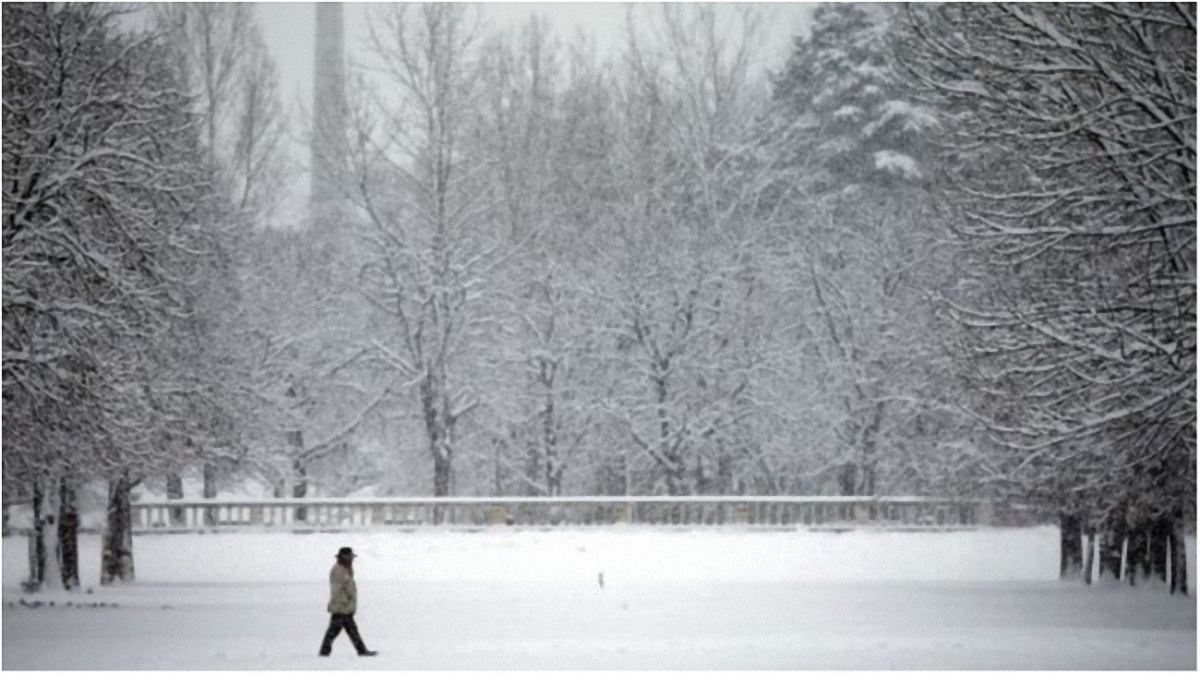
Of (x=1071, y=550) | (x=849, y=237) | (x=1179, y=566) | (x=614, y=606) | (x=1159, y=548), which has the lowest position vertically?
(x=614, y=606)

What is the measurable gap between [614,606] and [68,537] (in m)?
10.3

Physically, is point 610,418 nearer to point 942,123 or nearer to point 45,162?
point 942,123

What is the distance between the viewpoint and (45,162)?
18062 millimetres

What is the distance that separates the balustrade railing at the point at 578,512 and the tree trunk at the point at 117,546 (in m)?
3.86

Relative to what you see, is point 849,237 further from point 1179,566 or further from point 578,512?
point 1179,566

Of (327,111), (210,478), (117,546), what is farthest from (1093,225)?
(327,111)

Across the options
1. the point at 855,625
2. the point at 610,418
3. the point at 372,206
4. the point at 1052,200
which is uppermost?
the point at 372,206

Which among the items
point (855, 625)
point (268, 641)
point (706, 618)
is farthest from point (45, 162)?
point (855, 625)

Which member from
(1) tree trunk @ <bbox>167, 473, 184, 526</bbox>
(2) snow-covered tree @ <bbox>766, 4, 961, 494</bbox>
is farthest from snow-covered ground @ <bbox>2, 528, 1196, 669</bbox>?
(2) snow-covered tree @ <bbox>766, 4, 961, 494</bbox>

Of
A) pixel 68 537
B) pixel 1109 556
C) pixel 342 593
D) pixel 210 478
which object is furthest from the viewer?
pixel 210 478

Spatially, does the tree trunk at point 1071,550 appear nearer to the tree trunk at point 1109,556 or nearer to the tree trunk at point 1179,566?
the tree trunk at point 1109,556

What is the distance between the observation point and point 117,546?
91.5 ft

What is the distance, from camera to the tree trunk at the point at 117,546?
90.1ft

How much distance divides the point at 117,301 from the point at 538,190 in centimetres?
2065
